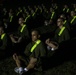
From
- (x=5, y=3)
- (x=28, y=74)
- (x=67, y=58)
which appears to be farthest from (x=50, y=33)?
(x=5, y=3)

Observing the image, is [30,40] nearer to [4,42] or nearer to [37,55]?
[4,42]

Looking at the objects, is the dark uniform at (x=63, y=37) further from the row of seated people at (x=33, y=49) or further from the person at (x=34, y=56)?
the person at (x=34, y=56)

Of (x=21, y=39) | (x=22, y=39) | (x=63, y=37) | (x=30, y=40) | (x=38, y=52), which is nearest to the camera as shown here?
(x=38, y=52)

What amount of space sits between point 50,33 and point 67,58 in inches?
170

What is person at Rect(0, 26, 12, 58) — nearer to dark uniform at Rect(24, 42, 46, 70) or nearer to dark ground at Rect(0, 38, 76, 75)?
dark ground at Rect(0, 38, 76, 75)

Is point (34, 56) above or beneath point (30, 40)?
above

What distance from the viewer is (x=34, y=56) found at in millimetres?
8844

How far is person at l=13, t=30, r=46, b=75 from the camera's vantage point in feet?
27.6

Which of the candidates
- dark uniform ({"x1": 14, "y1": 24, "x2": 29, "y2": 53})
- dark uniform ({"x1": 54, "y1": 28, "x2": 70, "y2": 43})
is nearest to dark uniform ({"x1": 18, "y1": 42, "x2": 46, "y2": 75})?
dark uniform ({"x1": 54, "y1": 28, "x2": 70, "y2": 43})

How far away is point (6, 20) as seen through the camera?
1617 centimetres

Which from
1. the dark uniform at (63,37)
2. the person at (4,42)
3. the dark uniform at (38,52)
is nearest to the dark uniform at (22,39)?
the person at (4,42)

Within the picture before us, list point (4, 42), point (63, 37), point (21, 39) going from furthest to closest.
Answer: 1. point (21, 39)
2. point (63, 37)
3. point (4, 42)

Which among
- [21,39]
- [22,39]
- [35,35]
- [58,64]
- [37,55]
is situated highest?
[35,35]

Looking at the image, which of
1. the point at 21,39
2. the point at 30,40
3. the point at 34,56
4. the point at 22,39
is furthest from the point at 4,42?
the point at 30,40
